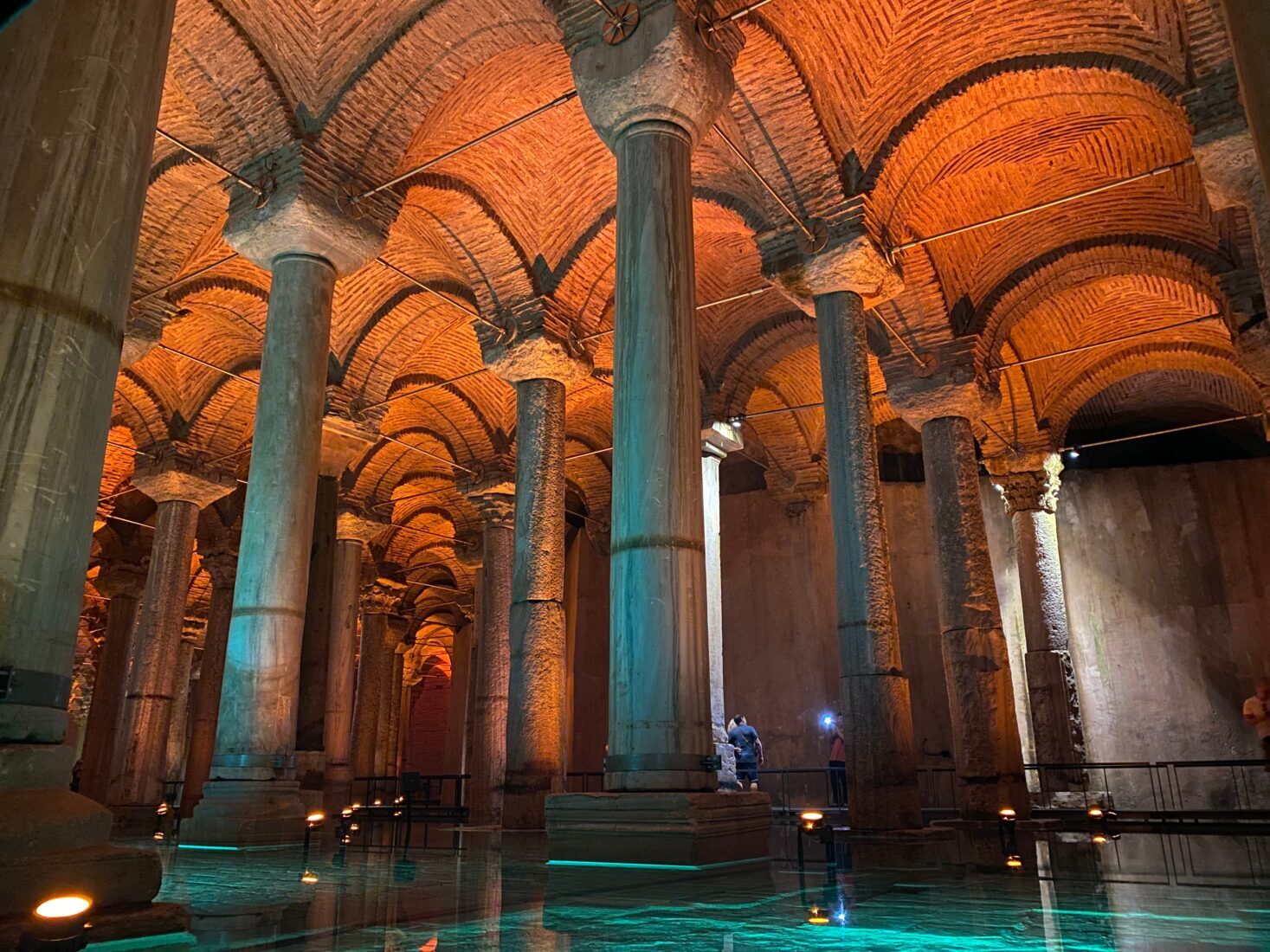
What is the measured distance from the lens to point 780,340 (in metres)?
14.1

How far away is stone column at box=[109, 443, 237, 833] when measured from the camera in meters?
13.2

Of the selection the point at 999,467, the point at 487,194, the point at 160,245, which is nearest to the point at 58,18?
the point at 487,194

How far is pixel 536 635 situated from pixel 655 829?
4.70 meters

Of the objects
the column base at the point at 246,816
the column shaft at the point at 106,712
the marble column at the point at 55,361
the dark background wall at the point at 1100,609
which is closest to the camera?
the marble column at the point at 55,361

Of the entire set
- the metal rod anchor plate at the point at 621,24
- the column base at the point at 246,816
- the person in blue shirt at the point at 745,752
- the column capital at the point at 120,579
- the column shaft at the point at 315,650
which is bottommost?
the column base at the point at 246,816

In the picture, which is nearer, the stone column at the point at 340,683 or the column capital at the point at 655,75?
the column capital at the point at 655,75

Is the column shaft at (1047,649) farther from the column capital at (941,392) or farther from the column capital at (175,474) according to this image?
the column capital at (175,474)

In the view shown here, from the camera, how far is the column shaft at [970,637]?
9984mm

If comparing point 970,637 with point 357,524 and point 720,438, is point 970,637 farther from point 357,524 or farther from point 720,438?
point 357,524

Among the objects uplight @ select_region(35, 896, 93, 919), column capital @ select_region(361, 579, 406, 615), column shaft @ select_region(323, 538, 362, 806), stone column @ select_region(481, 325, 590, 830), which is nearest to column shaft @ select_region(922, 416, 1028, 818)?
stone column @ select_region(481, 325, 590, 830)

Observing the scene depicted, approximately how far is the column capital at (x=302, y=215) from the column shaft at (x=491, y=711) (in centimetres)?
556

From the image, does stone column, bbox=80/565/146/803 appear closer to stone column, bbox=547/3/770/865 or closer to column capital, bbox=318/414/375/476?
column capital, bbox=318/414/375/476

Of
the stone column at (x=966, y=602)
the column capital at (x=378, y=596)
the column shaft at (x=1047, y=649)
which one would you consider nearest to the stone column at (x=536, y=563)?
the stone column at (x=966, y=602)

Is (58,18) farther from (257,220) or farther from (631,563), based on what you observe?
(257,220)
